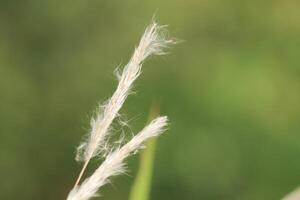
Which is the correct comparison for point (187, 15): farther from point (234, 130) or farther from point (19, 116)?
point (19, 116)

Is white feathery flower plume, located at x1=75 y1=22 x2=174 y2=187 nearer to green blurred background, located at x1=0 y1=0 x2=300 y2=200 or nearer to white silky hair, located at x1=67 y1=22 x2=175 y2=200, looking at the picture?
white silky hair, located at x1=67 y1=22 x2=175 y2=200

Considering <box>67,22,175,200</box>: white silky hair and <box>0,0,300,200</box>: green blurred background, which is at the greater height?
<box>0,0,300,200</box>: green blurred background

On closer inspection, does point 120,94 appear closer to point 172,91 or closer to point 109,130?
point 109,130

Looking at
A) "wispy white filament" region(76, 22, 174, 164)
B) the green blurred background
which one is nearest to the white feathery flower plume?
"wispy white filament" region(76, 22, 174, 164)

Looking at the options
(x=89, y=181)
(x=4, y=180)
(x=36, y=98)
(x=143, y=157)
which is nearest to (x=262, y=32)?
(x=36, y=98)

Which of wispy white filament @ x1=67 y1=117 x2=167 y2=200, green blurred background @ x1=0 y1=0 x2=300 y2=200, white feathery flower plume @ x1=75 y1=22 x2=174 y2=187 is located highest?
green blurred background @ x1=0 y1=0 x2=300 y2=200

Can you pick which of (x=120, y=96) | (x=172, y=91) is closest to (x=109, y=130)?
(x=120, y=96)

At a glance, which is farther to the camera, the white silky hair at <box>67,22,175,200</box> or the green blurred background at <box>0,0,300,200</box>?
the green blurred background at <box>0,0,300,200</box>
